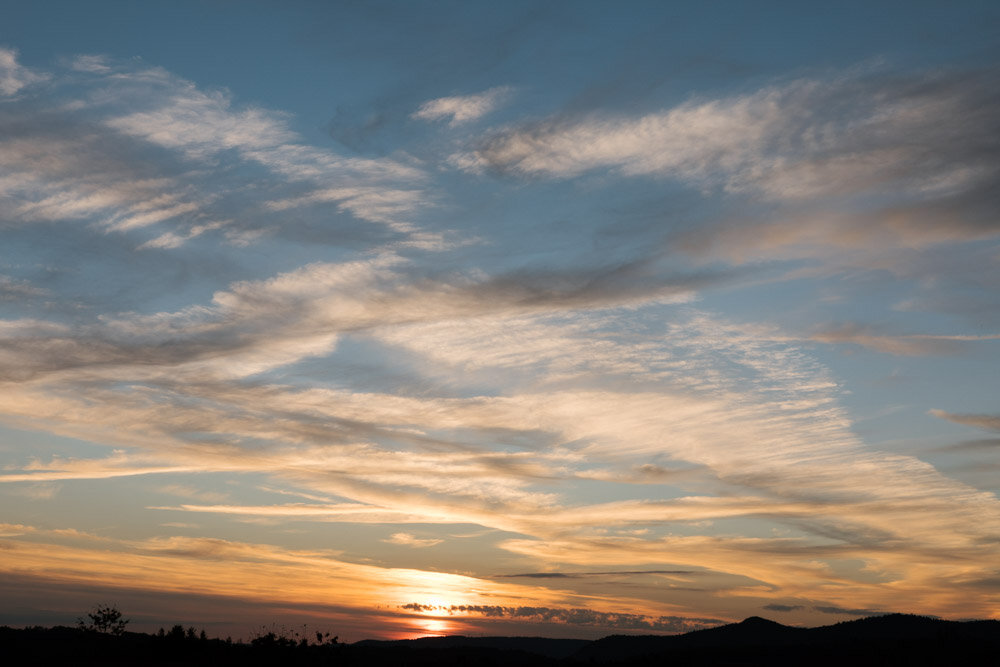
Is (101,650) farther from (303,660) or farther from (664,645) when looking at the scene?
(664,645)

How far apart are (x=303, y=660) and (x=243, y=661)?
3.10m

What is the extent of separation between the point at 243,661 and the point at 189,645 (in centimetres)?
585

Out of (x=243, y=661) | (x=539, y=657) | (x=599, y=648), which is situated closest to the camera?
(x=243, y=661)

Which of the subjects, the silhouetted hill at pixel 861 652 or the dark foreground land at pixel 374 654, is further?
the silhouetted hill at pixel 861 652

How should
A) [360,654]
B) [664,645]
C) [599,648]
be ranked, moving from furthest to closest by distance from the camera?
[599,648] → [664,645] → [360,654]

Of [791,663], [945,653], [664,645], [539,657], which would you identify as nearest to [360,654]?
[539,657]

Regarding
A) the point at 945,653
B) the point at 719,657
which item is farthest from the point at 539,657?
the point at 945,653

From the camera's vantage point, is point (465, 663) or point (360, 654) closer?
point (465, 663)

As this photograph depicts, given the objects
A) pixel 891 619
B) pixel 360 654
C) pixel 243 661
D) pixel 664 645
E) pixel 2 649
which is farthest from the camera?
pixel 664 645

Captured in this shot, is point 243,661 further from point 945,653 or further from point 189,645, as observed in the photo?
point 945,653

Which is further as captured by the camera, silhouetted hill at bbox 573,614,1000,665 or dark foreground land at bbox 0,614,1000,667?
silhouetted hill at bbox 573,614,1000,665

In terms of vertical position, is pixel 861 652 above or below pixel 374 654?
above

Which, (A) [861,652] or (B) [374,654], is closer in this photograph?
(B) [374,654]

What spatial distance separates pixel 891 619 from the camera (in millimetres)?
94562
